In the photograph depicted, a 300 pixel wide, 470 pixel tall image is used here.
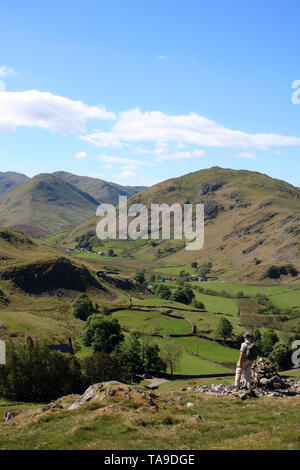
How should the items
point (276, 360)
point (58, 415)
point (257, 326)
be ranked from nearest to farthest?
point (58, 415), point (276, 360), point (257, 326)

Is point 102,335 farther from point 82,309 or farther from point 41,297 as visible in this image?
point 41,297

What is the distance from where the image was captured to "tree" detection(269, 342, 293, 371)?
115 metres

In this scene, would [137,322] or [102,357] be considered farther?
[137,322]

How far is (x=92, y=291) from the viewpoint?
195125mm

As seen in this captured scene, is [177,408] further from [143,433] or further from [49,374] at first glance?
[49,374]

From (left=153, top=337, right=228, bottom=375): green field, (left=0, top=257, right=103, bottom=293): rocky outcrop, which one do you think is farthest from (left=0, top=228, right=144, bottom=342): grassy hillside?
(left=153, top=337, right=228, bottom=375): green field

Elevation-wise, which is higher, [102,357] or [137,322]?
[102,357]

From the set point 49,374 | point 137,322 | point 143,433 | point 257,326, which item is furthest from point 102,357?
point 257,326

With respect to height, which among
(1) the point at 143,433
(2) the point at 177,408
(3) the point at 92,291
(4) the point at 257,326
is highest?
(1) the point at 143,433

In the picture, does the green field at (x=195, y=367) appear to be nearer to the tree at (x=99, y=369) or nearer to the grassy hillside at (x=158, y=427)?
the tree at (x=99, y=369)

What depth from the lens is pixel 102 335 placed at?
11031 cm

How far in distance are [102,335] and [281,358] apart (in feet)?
181

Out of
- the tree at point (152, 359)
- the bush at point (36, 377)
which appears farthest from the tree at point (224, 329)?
the bush at point (36, 377)

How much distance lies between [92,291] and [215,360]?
92.9 m
